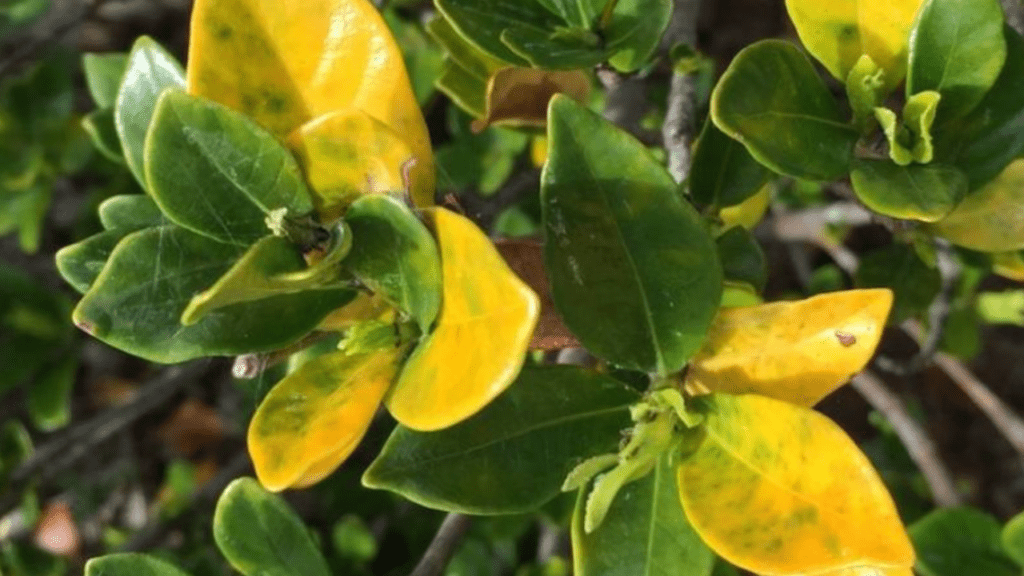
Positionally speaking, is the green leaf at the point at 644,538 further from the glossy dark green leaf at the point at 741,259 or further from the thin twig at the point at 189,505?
the thin twig at the point at 189,505

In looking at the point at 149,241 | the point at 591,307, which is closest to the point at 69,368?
the point at 149,241

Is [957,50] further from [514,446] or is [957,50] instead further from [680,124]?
[514,446]

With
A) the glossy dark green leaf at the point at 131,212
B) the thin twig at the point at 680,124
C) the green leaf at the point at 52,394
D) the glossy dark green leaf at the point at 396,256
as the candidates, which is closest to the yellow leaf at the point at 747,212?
the thin twig at the point at 680,124

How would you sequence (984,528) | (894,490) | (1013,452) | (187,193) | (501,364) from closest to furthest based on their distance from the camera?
(501,364), (187,193), (984,528), (894,490), (1013,452)

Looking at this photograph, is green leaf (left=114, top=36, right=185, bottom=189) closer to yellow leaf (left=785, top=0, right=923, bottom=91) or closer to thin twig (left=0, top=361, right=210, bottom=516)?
yellow leaf (left=785, top=0, right=923, bottom=91)

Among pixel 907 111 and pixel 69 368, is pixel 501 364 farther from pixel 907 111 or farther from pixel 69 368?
pixel 69 368

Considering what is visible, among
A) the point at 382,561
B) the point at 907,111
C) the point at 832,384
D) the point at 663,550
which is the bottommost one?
the point at 382,561

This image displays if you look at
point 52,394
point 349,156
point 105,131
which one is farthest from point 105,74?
point 349,156
